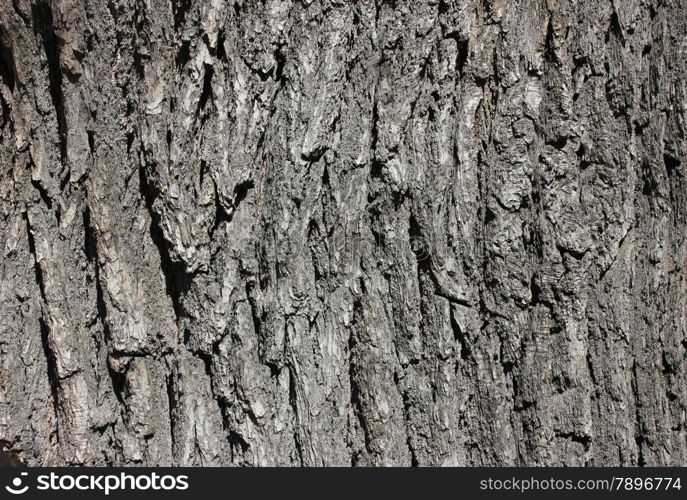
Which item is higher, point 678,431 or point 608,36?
point 608,36

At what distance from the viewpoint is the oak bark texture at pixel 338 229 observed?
1.75m

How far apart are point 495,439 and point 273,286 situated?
745 mm

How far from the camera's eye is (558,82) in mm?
1826

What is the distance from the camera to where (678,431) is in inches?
78.7

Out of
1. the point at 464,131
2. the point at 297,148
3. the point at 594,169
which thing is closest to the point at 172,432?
the point at 297,148

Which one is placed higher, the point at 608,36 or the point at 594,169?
the point at 608,36

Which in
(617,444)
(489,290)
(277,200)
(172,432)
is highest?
(277,200)

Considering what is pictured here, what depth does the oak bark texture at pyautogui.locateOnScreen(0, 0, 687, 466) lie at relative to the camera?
1.75 meters

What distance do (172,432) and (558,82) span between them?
4.50 feet

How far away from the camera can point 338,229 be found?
71.6 inches

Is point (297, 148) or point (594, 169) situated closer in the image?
point (297, 148)

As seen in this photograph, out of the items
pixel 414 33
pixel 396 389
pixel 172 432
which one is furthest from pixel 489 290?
pixel 172 432

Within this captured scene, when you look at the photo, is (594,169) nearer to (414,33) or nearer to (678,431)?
(414,33)

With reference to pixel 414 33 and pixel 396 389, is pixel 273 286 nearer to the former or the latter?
pixel 396 389
